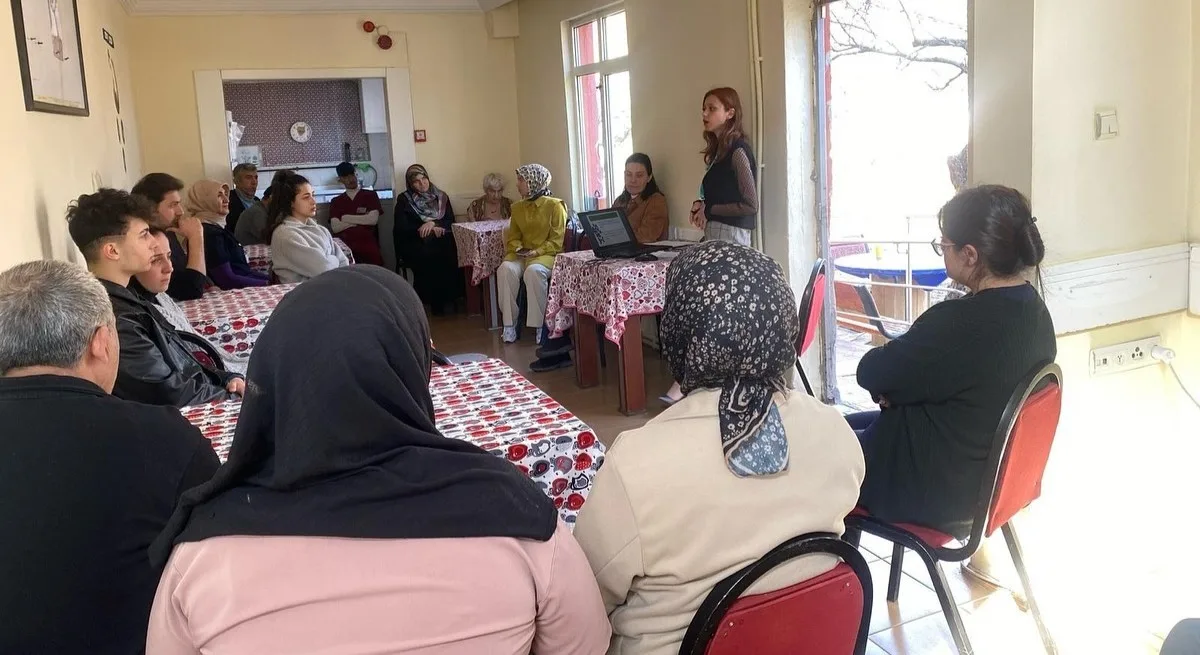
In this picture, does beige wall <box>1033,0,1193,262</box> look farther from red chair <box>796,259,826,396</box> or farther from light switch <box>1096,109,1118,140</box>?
red chair <box>796,259,826,396</box>

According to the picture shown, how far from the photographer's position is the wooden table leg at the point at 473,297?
7.16 meters

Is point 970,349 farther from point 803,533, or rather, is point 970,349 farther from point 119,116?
point 119,116

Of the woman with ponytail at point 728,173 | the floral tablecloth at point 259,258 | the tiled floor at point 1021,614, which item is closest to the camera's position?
the tiled floor at point 1021,614

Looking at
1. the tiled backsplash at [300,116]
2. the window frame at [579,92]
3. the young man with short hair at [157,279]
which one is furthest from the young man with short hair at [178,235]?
the tiled backsplash at [300,116]

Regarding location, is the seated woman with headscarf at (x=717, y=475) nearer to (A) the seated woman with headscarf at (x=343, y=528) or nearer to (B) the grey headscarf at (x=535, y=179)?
(A) the seated woman with headscarf at (x=343, y=528)

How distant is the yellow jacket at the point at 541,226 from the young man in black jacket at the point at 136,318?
11.2 ft

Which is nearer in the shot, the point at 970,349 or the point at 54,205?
the point at 970,349

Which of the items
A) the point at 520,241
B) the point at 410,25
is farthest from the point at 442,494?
the point at 410,25

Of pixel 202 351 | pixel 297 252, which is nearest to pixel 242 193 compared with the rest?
pixel 297 252

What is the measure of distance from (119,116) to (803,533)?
536cm

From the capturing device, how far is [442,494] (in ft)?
3.58

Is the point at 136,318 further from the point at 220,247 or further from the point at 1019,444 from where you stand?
the point at 220,247

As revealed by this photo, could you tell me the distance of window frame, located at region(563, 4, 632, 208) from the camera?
617 centimetres

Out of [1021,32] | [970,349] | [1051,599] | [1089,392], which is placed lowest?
[1051,599]
